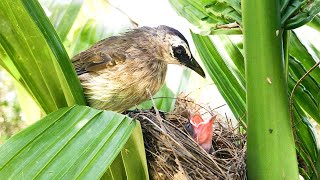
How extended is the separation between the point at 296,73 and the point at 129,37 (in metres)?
0.70

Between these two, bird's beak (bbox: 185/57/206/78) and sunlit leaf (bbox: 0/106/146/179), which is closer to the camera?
sunlit leaf (bbox: 0/106/146/179)

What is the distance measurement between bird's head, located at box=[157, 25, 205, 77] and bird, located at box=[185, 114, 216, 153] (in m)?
0.19

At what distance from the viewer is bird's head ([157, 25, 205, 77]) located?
177cm

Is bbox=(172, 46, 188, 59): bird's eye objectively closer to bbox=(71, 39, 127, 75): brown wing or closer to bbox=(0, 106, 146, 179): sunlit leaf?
bbox=(71, 39, 127, 75): brown wing

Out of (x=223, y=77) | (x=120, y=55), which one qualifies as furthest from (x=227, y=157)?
(x=120, y=55)

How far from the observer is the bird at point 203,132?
1606 millimetres

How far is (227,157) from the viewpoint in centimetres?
158

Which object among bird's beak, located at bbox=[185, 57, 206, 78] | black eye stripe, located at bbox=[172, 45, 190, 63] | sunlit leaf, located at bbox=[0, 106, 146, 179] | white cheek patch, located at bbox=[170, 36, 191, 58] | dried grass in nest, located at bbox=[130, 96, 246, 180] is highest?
white cheek patch, located at bbox=[170, 36, 191, 58]

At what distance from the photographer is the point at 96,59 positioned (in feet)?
5.70

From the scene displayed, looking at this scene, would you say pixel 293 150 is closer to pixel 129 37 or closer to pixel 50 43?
pixel 50 43

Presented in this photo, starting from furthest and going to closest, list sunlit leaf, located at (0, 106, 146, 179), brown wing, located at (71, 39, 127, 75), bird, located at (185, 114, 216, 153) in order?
brown wing, located at (71, 39, 127, 75), bird, located at (185, 114, 216, 153), sunlit leaf, located at (0, 106, 146, 179)

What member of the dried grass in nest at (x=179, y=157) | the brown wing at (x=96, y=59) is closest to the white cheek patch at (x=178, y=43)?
the brown wing at (x=96, y=59)

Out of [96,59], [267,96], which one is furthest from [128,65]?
[267,96]

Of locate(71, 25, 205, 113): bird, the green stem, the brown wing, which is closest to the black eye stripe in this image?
locate(71, 25, 205, 113): bird
